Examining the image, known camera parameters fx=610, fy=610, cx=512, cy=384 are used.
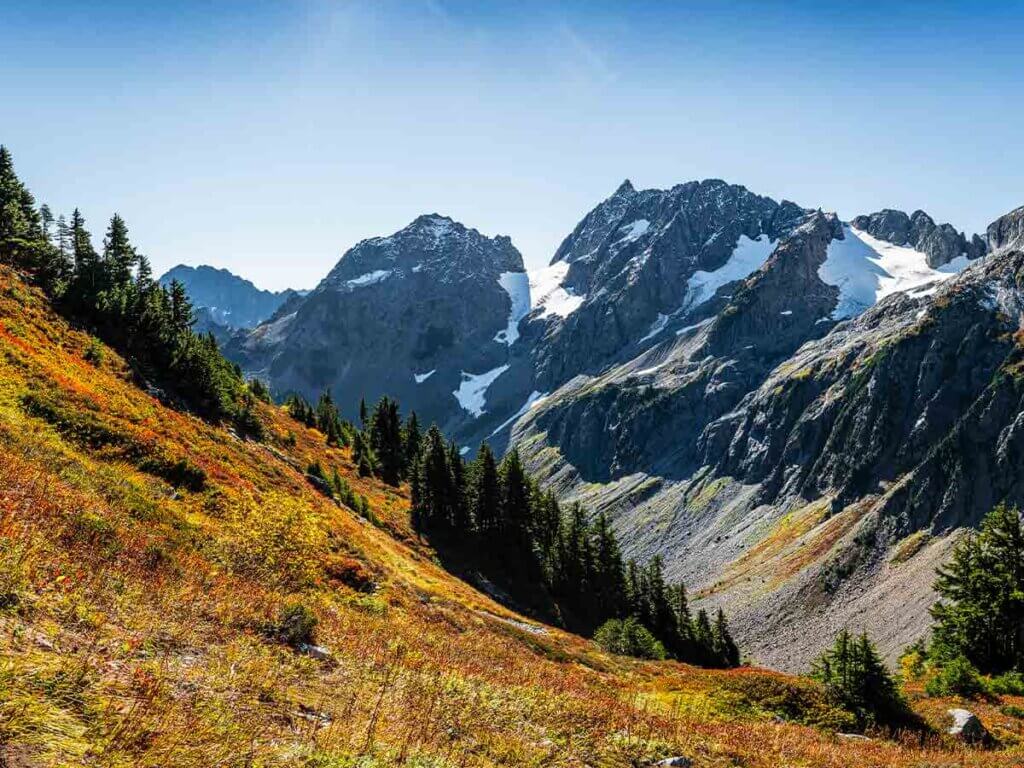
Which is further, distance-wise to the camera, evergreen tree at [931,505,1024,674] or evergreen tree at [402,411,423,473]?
evergreen tree at [402,411,423,473]

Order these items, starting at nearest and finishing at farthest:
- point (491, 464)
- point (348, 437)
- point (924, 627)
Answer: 1. point (491, 464)
2. point (924, 627)
3. point (348, 437)

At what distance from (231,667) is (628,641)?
1889 inches

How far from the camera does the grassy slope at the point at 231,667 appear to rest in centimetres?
684

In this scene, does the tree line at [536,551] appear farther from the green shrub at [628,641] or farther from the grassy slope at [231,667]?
the grassy slope at [231,667]

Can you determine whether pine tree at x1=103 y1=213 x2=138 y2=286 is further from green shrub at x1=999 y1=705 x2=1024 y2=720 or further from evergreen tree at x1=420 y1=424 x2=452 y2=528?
green shrub at x1=999 y1=705 x2=1024 y2=720

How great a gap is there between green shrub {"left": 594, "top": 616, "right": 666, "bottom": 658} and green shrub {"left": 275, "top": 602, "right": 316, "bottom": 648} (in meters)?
41.5

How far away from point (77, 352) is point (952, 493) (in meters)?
148

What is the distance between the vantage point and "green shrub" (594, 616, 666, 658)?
51.3m

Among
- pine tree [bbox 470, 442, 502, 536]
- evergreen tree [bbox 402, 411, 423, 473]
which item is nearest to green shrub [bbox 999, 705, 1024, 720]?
pine tree [bbox 470, 442, 502, 536]

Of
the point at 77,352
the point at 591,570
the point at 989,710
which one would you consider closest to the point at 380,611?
the point at 989,710

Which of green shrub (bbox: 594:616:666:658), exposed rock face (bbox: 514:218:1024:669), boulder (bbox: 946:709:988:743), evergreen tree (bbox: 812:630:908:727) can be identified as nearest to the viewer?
boulder (bbox: 946:709:988:743)


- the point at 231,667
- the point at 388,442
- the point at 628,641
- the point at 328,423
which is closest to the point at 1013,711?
the point at 231,667

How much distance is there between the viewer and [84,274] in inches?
2191

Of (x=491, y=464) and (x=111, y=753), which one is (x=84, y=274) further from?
(x=111, y=753)
